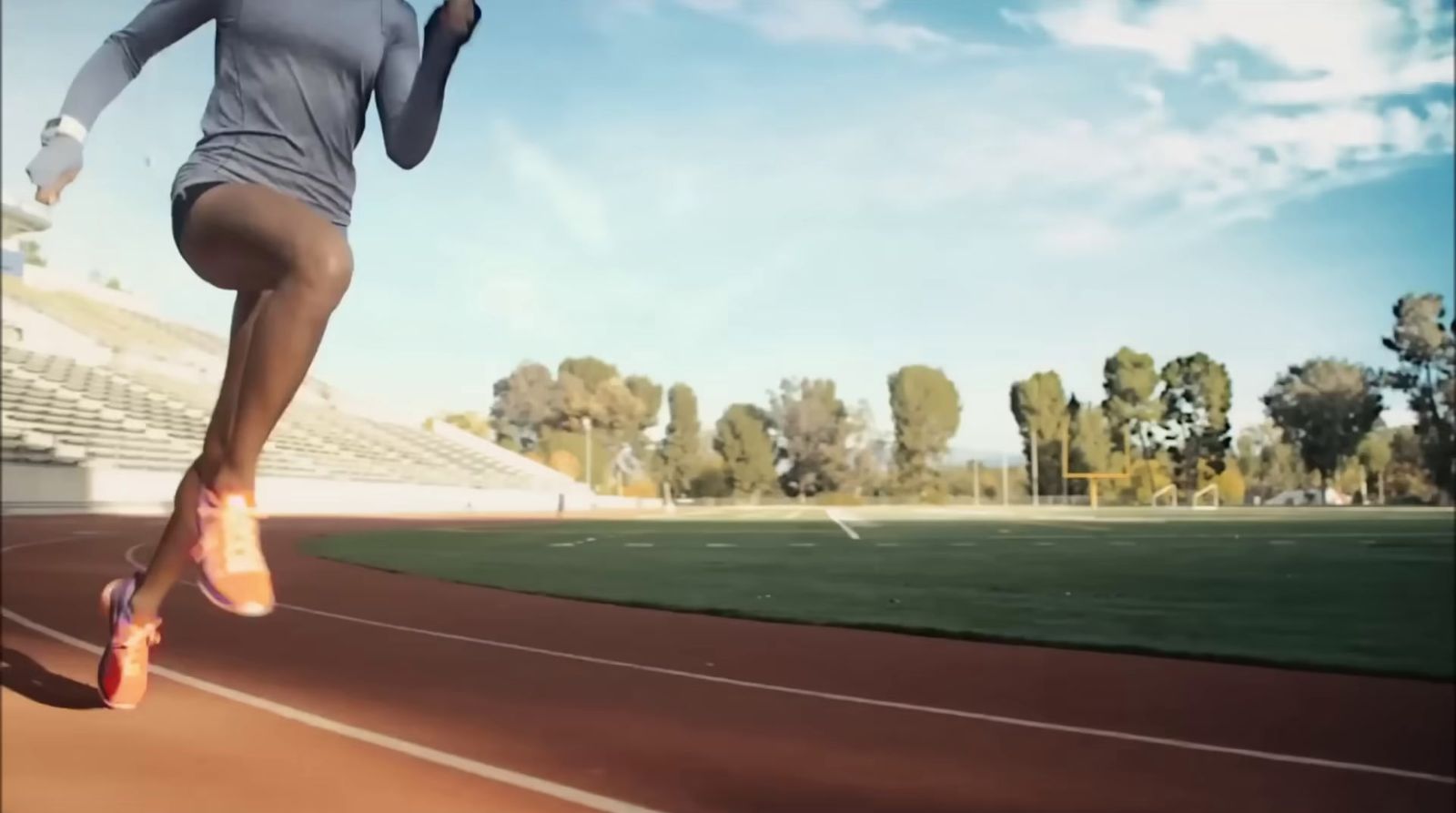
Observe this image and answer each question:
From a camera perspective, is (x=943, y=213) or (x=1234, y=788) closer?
(x=943, y=213)

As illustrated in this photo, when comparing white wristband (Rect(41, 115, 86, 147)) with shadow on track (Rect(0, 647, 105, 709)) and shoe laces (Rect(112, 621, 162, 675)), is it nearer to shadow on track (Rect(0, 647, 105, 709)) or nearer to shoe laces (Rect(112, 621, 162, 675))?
shoe laces (Rect(112, 621, 162, 675))

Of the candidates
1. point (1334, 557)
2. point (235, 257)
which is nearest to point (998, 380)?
point (235, 257)

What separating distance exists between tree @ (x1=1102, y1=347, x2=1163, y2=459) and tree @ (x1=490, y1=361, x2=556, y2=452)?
2.54m

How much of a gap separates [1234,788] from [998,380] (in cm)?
296

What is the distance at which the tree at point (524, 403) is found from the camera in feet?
8.43

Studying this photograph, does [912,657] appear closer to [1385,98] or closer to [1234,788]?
[1234,788]

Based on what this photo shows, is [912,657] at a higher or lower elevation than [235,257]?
lower

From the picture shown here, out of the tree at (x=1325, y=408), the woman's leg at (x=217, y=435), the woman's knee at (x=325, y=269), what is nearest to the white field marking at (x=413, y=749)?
the woman's leg at (x=217, y=435)

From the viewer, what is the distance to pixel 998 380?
327cm

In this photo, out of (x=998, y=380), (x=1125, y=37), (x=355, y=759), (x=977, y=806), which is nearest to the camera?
(x=1125, y=37)

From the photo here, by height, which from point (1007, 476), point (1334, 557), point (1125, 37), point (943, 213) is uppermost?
point (1125, 37)

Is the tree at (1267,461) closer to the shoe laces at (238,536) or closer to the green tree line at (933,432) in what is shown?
the green tree line at (933,432)

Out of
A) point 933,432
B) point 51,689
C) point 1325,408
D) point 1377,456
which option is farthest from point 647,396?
point 1377,456

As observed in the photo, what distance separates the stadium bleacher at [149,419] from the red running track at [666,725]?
1.60 ft
